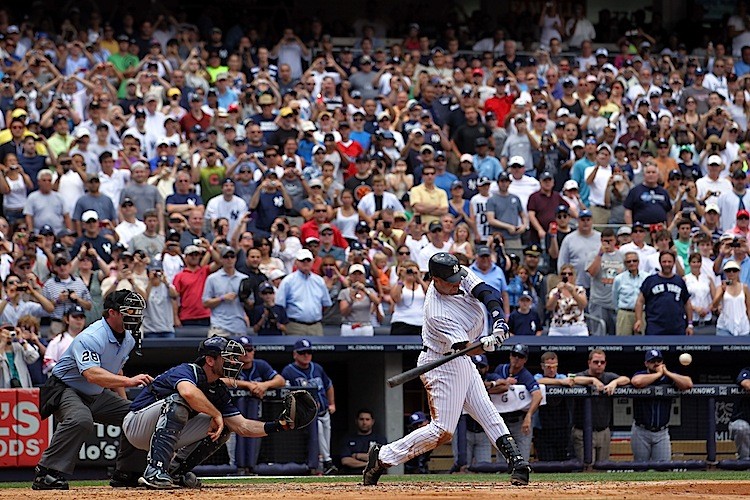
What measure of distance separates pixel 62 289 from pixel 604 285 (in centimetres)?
608

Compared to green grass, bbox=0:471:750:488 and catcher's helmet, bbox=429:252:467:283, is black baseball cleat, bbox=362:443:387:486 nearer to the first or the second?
catcher's helmet, bbox=429:252:467:283

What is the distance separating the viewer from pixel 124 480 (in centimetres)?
962

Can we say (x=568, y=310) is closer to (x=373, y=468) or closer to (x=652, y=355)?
(x=652, y=355)

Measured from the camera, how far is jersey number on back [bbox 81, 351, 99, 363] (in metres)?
9.32

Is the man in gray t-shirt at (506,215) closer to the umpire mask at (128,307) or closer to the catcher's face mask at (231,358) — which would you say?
the umpire mask at (128,307)

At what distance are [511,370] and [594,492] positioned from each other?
16.5 ft

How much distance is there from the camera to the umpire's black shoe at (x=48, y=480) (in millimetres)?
9328

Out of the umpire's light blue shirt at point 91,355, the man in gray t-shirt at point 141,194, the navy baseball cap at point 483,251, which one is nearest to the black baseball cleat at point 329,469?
the navy baseball cap at point 483,251

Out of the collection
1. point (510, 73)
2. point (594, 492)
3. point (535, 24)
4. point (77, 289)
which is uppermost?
point (535, 24)

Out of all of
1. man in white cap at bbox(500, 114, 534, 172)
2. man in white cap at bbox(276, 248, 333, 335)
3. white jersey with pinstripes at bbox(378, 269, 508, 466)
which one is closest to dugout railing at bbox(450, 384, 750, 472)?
man in white cap at bbox(276, 248, 333, 335)

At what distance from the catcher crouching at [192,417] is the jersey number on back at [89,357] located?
1.42 ft

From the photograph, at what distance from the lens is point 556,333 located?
47.9ft

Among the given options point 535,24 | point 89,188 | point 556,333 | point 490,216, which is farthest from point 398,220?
point 535,24

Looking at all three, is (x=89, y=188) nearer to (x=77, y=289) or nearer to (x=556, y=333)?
(x=77, y=289)
